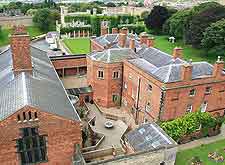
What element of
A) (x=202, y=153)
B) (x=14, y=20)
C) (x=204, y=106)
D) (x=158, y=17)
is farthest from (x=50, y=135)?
(x=14, y=20)

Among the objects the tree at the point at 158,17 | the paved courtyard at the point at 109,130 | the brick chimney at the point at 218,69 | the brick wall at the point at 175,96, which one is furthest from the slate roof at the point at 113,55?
the tree at the point at 158,17

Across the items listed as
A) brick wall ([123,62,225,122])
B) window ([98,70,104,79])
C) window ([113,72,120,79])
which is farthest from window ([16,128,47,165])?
window ([113,72,120,79])

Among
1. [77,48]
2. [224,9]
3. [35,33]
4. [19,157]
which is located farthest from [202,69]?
[35,33]

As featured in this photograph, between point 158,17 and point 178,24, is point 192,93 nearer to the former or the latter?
point 178,24

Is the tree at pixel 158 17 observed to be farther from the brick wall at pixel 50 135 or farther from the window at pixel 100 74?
the brick wall at pixel 50 135

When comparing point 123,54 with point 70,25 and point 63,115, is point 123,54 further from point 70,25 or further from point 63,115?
point 70,25

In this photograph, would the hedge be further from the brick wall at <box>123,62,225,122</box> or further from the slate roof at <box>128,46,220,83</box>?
the slate roof at <box>128,46,220,83</box>
